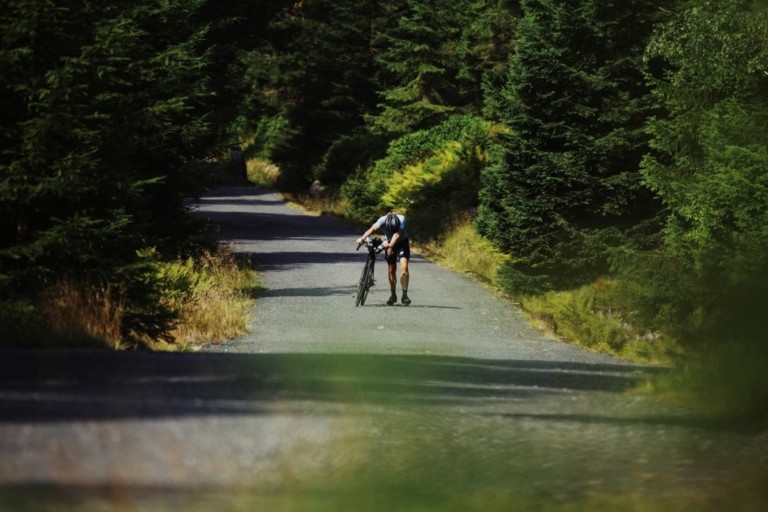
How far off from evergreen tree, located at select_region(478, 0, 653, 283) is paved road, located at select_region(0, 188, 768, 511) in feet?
37.5

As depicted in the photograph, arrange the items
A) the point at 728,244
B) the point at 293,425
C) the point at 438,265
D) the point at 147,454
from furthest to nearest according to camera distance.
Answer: the point at 438,265 → the point at 728,244 → the point at 293,425 → the point at 147,454

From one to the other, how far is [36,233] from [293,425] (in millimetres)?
7165

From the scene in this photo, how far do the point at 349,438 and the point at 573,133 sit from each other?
54.9 feet

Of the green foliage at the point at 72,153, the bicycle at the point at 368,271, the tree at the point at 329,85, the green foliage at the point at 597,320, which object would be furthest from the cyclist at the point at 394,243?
the tree at the point at 329,85

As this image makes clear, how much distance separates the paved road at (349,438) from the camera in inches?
270

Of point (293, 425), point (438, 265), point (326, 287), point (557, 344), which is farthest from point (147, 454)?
point (438, 265)

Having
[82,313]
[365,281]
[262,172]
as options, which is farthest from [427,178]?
[262,172]

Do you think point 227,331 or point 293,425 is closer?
point 293,425

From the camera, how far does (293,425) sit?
26.9ft

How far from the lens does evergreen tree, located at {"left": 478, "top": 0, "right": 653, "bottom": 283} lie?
23906 millimetres

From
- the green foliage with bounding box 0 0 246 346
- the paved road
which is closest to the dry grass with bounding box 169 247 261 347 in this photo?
the green foliage with bounding box 0 0 246 346

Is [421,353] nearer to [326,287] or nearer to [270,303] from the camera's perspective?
[270,303]

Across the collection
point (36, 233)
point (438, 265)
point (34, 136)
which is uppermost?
point (34, 136)

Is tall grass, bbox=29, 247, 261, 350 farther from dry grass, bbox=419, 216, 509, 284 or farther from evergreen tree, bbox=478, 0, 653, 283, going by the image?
evergreen tree, bbox=478, 0, 653, 283
